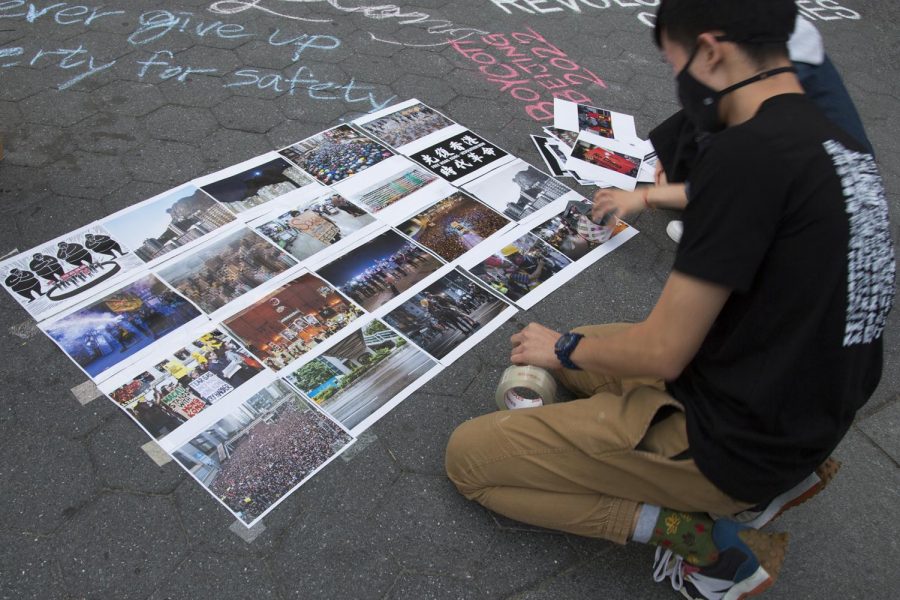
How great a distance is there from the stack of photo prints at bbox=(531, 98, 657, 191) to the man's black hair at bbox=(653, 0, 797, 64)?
5.01 feet

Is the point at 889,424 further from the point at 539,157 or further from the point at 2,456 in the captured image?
the point at 2,456

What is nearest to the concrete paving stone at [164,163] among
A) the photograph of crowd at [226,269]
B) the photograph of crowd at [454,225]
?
the photograph of crowd at [226,269]

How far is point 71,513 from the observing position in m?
1.49

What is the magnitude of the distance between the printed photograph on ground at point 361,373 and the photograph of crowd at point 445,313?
0.05m

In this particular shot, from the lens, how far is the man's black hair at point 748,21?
3.41 feet

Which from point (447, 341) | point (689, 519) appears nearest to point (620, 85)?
point (447, 341)

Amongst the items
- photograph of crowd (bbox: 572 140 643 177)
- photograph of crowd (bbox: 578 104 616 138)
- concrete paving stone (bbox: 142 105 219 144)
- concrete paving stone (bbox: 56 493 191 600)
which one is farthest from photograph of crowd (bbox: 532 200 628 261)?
concrete paving stone (bbox: 56 493 191 600)

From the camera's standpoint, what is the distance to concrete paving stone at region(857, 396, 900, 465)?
6.14ft

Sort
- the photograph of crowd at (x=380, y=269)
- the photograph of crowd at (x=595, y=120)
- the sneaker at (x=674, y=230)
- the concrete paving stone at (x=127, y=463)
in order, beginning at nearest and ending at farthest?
the concrete paving stone at (x=127, y=463) < the photograph of crowd at (x=380, y=269) < the sneaker at (x=674, y=230) < the photograph of crowd at (x=595, y=120)

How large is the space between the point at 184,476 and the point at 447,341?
0.81m

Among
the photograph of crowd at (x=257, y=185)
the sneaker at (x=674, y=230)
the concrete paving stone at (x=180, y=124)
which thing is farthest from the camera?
the concrete paving stone at (x=180, y=124)

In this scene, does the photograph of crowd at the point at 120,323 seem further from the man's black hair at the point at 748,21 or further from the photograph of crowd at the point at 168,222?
the man's black hair at the point at 748,21

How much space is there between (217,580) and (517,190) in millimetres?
1707

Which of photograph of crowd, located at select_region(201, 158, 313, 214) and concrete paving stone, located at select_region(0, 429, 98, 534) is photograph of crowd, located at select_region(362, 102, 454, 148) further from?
concrete paving stone, located at select_region(0, 429, 98, 534)
